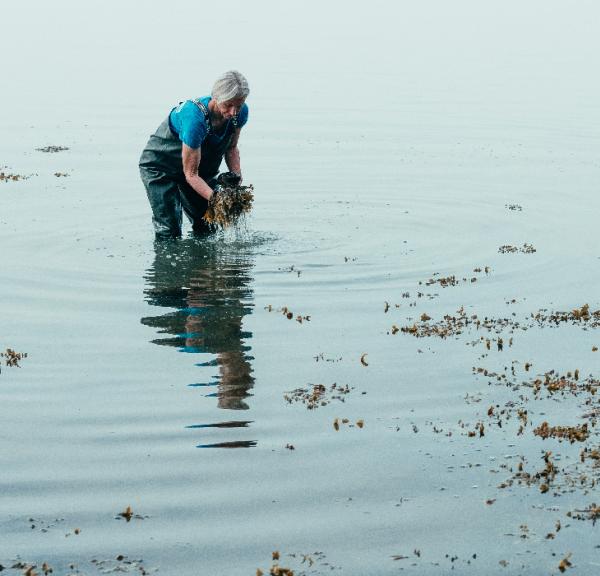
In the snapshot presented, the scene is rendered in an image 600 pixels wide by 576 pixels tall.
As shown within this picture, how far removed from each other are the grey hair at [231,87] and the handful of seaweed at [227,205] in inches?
76.5

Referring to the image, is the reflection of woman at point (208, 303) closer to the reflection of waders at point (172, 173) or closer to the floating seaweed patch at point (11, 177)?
the reflection of waders at point (172, 173)

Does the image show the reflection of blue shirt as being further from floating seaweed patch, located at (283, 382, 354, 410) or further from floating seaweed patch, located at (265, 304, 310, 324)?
floating seaweed patch, located at (283, 382, 354, 410)

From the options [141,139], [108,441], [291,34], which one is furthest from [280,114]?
[291,34]

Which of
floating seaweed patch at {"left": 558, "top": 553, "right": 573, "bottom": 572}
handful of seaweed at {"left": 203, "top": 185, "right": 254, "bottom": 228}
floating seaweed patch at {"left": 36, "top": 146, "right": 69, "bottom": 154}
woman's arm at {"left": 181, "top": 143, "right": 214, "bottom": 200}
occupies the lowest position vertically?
→ floating seaweed patch at {"left": 558, "top": 553, "right": 573, "bottom": 572}

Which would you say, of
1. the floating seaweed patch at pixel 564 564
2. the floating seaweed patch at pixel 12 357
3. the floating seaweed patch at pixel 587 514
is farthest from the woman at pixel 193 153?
the floating seaweed patch at pixel 564 564

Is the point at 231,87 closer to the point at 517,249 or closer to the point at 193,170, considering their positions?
the point at 193,170

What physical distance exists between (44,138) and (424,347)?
19186 millimetres

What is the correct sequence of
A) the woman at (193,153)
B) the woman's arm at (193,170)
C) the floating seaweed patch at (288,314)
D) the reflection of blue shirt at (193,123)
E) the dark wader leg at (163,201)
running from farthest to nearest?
the dark wader leg at (163,201), the woman's arm at (193,170), the reflection of blue shirt at (193,123), the woman at (193,153), the floating seaweed patch at (288,314)

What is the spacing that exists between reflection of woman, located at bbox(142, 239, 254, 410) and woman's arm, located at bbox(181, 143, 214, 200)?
1225mm

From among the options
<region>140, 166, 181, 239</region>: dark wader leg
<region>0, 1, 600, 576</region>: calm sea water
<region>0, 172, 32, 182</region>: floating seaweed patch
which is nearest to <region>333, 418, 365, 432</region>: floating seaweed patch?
<region>0, 1, 600, 576</region>: calm sea water

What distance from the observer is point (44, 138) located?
28.7m

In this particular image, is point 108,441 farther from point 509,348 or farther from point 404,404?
point 509,348

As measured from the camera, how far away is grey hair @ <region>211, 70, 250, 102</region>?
42.6 feet

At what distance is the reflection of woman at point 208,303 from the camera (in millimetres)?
11078
